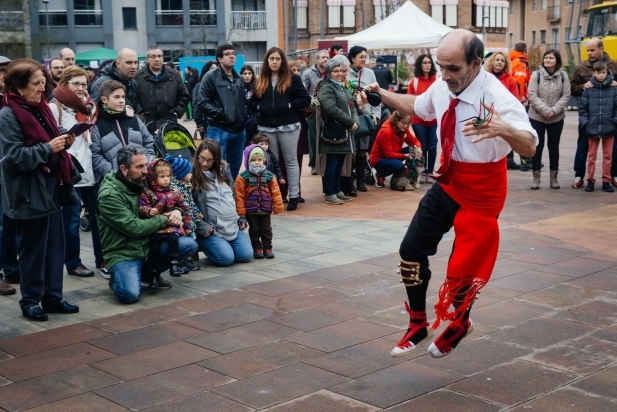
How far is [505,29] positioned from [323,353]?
64846mm

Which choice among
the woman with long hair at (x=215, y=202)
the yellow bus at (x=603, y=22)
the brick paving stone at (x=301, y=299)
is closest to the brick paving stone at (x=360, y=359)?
the brick paving stone at (x=301, y=299)

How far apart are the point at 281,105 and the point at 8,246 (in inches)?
174

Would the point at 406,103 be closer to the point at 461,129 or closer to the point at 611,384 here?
the point at 461,129

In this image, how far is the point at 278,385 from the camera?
4855 millimetres

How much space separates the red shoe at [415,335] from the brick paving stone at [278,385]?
41 centimetres

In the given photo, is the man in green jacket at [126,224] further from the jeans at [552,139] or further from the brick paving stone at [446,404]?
the jeans at [552,139]

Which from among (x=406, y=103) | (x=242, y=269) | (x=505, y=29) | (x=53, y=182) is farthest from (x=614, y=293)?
(x=505, y=29)

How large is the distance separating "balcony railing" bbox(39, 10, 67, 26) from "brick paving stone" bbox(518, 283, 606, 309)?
49.9 meters

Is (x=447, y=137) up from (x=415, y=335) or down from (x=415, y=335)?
up

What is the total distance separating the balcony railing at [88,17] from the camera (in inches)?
2089

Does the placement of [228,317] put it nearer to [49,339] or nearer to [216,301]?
[216,301]

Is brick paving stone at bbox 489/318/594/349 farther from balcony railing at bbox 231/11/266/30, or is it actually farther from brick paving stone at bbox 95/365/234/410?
balcony railing at bbox 231/11/266/30

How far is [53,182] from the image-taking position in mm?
6371

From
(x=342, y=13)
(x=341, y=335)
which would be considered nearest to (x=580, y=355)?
(x=341, y=335)
